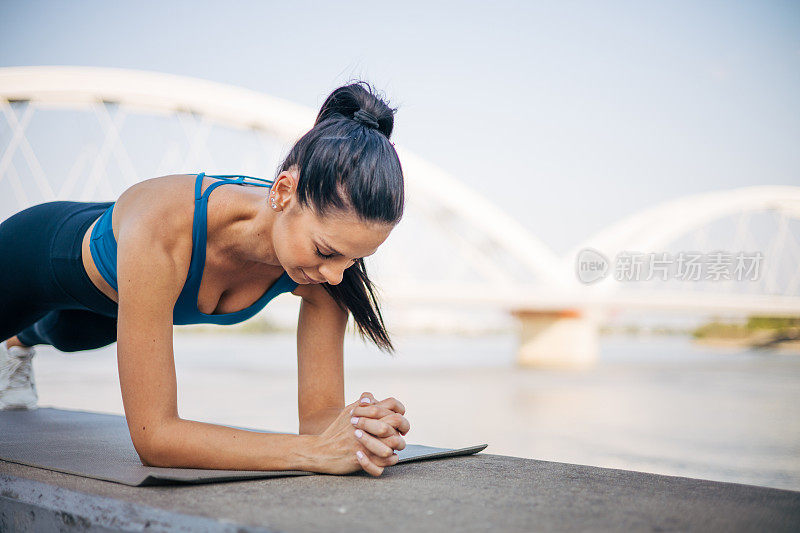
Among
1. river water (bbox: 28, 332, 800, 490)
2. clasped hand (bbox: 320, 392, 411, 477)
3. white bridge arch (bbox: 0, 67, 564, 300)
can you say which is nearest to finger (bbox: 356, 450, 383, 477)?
clasped hand (bbox: 320, 392, 411, 477)

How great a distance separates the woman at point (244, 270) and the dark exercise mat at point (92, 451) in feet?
0.19

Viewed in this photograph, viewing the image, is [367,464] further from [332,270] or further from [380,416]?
[332,270]

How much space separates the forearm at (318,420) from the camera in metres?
1.76

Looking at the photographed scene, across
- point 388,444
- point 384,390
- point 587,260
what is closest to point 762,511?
point 388,444

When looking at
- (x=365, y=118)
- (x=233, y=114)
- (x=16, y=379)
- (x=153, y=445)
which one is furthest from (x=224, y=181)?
(x=233, y=114)

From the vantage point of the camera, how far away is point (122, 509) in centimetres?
120

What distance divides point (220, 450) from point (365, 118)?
30.3 inches

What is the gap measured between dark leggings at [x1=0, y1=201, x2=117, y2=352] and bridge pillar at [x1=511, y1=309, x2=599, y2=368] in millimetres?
19003

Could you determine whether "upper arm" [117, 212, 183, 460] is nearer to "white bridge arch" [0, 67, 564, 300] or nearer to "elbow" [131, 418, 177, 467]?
"elbow" [131, 418, 177, 467]

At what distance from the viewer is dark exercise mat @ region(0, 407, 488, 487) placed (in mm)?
1387

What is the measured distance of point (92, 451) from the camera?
1.76 metres

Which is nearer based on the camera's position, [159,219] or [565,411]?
[159,219]

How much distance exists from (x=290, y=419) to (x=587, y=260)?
679 inches

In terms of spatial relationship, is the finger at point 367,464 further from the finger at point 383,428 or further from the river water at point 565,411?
the river water at point 565,411
